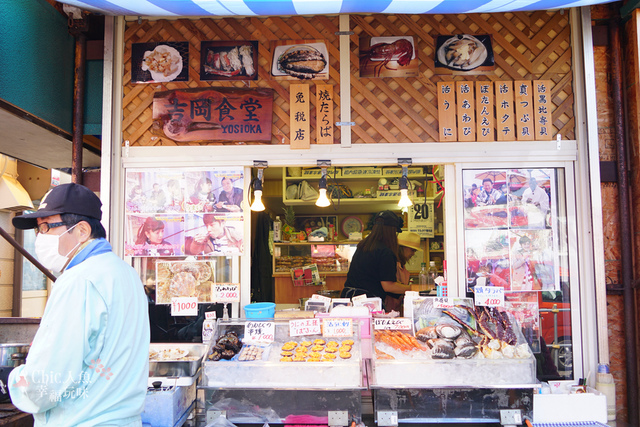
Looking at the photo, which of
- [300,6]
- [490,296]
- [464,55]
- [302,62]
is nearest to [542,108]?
[464,55]

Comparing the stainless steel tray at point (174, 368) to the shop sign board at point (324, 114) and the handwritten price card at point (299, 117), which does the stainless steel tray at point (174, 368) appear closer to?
the handwritten price card at point (299, 117)

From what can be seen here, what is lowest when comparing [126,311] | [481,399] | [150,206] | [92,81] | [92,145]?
[481,399]

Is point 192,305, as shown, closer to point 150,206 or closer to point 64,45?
point 150,206

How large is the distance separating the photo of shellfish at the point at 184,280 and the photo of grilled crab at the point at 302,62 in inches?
69.9

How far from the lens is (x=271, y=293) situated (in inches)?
292

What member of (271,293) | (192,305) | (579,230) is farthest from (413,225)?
(192,305)

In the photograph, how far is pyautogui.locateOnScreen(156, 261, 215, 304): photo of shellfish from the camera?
12.8 ft

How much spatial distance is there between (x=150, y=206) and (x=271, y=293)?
381 centimetres

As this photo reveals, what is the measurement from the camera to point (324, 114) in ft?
12.7

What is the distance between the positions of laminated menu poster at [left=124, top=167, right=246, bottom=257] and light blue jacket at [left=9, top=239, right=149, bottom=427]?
1.81m

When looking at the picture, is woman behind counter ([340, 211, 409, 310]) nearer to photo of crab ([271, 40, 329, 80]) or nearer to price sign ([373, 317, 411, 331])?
price sign ([373, 317, 411, 331])

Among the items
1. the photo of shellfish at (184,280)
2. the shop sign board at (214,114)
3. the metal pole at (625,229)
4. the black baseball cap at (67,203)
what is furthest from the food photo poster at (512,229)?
the black baseball cap at (67,203)

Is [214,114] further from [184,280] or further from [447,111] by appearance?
[447,111]

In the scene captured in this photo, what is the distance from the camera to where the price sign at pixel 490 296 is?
3.70m
